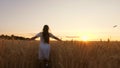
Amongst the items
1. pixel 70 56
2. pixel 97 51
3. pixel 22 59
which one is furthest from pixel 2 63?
pixel 97 51

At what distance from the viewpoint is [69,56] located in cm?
825

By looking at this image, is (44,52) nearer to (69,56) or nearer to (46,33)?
(46,33)

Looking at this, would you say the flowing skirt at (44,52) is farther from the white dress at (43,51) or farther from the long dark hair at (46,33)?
the long dark hair at (46,33)

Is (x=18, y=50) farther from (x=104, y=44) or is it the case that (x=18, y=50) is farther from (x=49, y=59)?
(x=104, y=44)

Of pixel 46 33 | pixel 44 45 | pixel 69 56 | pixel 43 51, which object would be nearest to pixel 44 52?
pixel 43 51

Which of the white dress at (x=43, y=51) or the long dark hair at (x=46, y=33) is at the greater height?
the long dark hair at (x=46, y=33)

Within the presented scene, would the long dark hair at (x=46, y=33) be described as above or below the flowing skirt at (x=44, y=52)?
above

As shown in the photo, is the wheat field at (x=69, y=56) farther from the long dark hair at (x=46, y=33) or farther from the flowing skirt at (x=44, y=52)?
the long dark hair at (x=46, y=33)

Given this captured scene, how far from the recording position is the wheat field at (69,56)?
7.88m

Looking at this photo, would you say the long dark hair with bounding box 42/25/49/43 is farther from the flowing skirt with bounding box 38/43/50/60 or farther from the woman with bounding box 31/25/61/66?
the flowing skirt with bounding box 38/43/50/60

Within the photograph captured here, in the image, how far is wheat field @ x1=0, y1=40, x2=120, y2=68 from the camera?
7.88 metres

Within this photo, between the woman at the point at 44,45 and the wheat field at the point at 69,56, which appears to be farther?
the woman at the point at 44,45

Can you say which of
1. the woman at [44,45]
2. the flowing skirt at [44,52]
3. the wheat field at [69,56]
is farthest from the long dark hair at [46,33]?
the wheat field at [69,56]

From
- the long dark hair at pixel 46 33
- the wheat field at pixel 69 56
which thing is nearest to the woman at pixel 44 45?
the long dark hair at pixel 46 33
